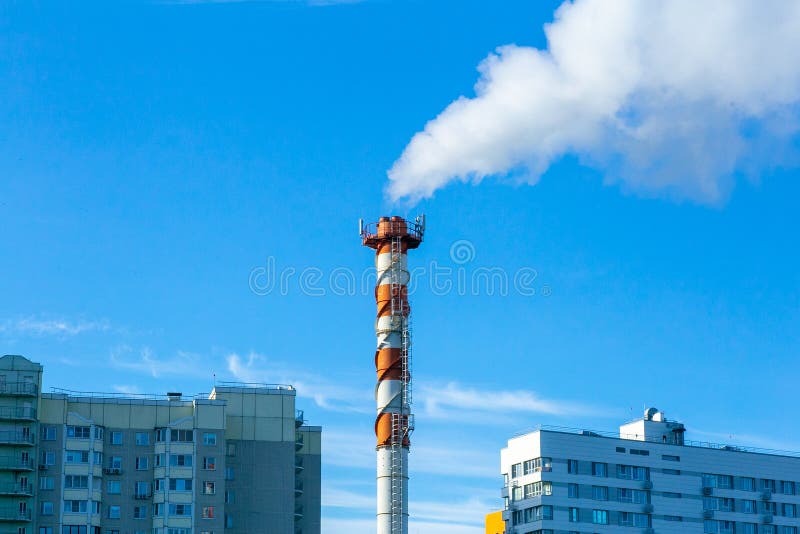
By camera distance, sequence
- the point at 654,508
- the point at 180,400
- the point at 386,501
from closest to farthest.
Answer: the point at 386,501
the point at 180,400
the point at 654,508

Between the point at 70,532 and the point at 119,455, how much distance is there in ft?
34.6

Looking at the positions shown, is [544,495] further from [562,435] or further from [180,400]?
[180,400]

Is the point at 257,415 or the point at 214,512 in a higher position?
the point at 257,415

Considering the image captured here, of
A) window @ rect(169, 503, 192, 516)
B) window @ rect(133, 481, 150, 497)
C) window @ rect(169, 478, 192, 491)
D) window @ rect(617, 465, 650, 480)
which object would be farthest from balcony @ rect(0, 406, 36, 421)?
window @ rect(617, 465, 650, 480)

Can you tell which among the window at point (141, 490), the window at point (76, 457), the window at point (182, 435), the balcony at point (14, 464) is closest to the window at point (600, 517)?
the window at point (182, 435)

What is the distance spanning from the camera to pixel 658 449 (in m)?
187

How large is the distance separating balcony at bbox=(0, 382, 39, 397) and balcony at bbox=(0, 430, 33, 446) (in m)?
4.24

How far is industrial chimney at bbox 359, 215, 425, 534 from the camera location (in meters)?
160

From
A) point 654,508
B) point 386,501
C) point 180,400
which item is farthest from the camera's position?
point 654,508

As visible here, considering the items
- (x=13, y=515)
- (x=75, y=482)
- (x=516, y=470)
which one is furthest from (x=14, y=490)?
(x=516, y=470)

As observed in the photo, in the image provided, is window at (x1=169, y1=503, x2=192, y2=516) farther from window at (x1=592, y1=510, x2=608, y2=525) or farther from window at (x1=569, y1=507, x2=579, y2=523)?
window at (x1=592, y1=510, x2=608, y2=525)

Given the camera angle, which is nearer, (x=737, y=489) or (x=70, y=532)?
(x=70, y=532)

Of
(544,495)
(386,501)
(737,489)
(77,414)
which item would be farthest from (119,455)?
(737,489)

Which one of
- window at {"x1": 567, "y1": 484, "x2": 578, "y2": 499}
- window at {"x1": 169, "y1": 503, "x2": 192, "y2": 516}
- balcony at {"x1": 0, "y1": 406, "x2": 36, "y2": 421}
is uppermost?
balcony at {"x1": 0, "y1": 406, "x2": 36, "y2": 421}
